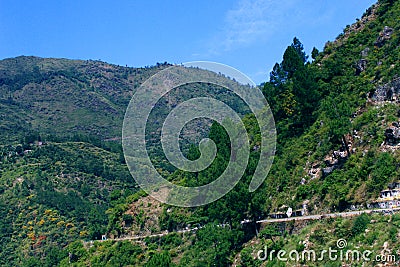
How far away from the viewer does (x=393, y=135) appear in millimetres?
33125

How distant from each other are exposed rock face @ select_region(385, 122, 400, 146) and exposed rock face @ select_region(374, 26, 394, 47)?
16300 millimetres

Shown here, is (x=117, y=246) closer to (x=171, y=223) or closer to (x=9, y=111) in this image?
(x=171, y=223)

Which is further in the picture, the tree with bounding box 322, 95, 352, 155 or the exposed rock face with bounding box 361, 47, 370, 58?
the exposed rock face with bounding box 361, 47, 370, 58

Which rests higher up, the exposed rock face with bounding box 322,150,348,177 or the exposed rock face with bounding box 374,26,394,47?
the exposed rock face with bounding box 374,26,394,47

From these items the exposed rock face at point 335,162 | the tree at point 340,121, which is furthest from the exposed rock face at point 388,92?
the exposed rock face at point 335,162

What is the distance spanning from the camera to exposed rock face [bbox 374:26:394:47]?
47.0 metres

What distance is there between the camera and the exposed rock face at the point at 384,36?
47.0 metres

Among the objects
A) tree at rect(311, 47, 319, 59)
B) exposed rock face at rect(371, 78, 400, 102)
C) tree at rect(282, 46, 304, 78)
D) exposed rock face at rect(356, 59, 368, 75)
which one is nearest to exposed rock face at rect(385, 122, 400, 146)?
exposed rock face at rect(371, 78, 400, 102)

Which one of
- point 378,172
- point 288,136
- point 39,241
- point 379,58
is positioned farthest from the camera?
point 39,241

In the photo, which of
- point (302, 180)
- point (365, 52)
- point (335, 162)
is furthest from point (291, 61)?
point (335, 162)

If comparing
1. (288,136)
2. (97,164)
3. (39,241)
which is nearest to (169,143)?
(97,164)

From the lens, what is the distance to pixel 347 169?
35031 mm

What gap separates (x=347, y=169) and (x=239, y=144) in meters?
15.3

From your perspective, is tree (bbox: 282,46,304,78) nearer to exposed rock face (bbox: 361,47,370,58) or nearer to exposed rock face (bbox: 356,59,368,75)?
exposed rock face (bbox: 356,59,368,75)
